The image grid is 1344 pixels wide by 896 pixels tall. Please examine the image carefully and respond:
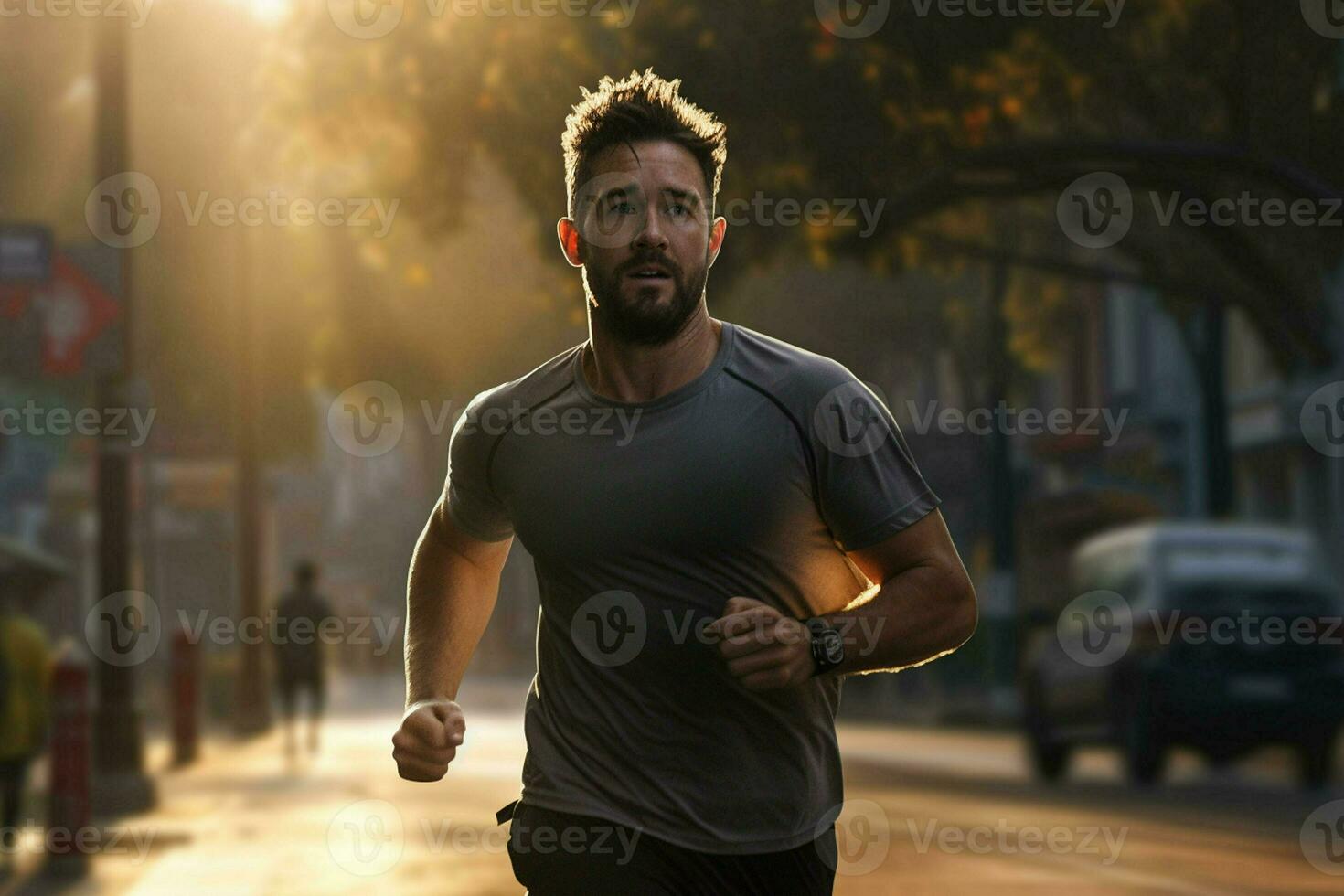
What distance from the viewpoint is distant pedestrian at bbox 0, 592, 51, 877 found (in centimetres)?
1426

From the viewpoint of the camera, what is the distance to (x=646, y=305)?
436 centimetres

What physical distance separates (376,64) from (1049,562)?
28883 mm

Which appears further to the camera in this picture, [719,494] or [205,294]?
[205,294]

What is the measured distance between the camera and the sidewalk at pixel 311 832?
12.2m

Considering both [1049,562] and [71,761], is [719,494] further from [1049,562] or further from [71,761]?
[1049,562]

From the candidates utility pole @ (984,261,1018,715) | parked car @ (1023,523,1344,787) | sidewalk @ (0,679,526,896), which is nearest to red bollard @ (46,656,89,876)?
sidewalk @ (0,679,526,896)

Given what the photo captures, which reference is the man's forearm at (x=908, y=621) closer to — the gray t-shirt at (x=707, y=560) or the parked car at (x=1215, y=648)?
the gray t-shirt at (x=707, y=560)

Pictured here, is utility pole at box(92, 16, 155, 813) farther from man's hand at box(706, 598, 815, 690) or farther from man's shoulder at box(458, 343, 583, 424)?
man's hand at box(706, 598, 815, 690)

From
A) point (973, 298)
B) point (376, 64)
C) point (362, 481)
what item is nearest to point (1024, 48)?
point (376, 64)

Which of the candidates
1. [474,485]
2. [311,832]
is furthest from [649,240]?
[311,832]

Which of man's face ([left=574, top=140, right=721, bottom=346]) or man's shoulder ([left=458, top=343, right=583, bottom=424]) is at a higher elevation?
man's face ([left=574, top=140, right=721, bottom=346])


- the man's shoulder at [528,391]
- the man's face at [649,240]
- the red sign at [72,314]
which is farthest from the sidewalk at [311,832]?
the man's face at [649,240]

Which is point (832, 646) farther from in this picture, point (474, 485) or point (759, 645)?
point (474, 485)

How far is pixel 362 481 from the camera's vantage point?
12850cm
